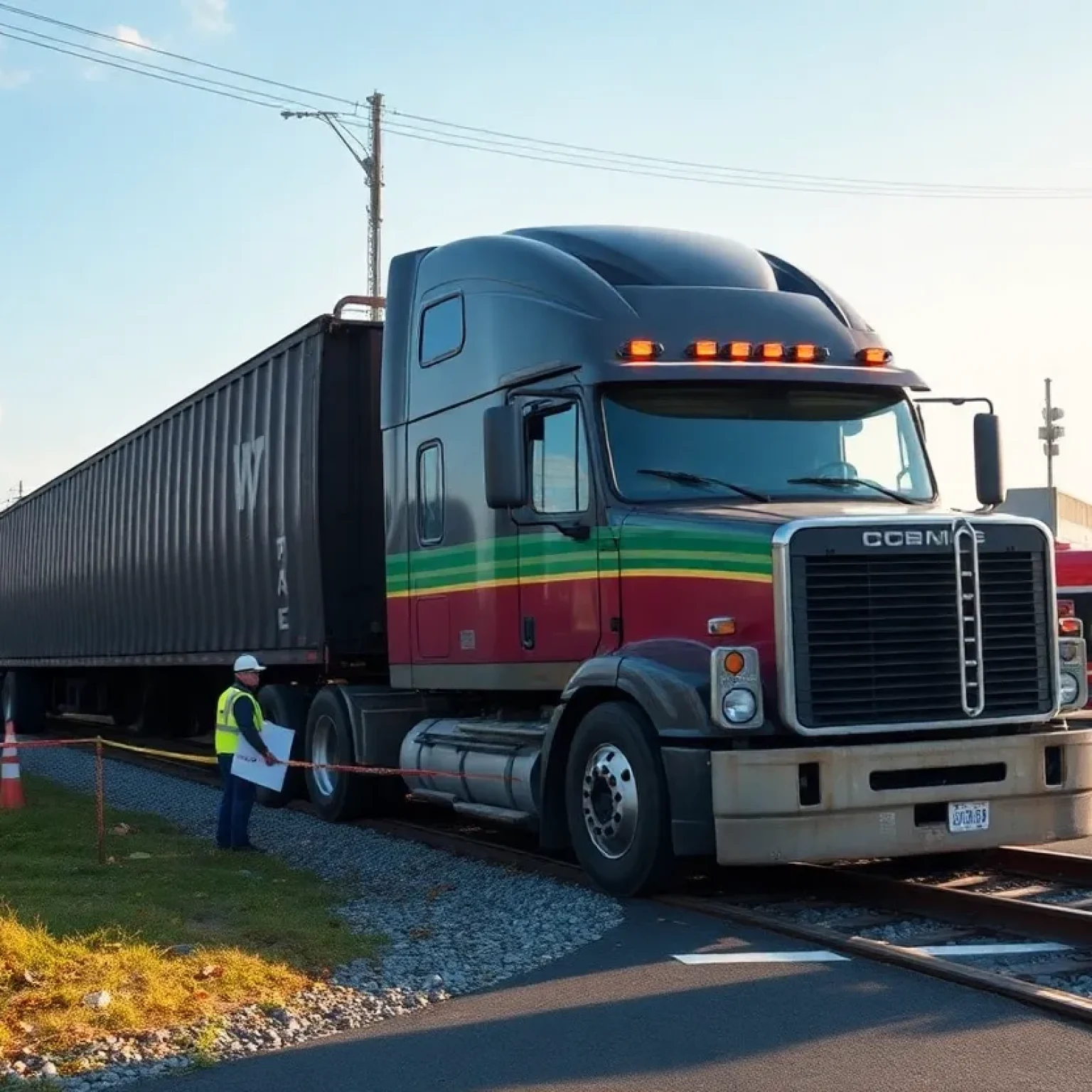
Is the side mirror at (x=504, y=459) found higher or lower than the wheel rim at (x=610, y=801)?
higher

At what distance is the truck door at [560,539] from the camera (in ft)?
30.6

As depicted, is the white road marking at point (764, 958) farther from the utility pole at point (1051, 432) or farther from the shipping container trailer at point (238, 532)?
the utility pole at point (1051, 432)

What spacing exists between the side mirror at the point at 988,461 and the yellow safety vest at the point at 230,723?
17.9ft

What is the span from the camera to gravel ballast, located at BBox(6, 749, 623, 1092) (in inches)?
230

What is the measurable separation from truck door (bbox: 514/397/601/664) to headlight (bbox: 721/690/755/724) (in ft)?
4.87

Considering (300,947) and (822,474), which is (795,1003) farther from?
(822,474)

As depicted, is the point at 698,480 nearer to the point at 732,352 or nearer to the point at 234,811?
the point at 732,352

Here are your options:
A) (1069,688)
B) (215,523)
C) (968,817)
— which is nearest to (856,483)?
(1069,688)

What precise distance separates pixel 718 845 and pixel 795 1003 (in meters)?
1.72

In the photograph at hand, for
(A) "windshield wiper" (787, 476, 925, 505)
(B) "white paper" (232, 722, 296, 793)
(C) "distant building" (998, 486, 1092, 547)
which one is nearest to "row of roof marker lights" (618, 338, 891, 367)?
(A) "windshield wiper" (787, 476, 925, 505)

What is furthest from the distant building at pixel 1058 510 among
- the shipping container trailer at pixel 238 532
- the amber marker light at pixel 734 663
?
the amber marker light at pixel 734 663

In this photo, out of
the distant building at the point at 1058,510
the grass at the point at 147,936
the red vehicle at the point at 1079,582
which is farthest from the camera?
the distant building at the point at 1058,510

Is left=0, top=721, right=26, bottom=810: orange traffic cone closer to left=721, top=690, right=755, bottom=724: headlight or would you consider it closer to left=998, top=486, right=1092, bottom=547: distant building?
left=721, top=690, right=755, bottom=724: headlight

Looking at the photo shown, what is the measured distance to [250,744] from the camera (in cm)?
1148
